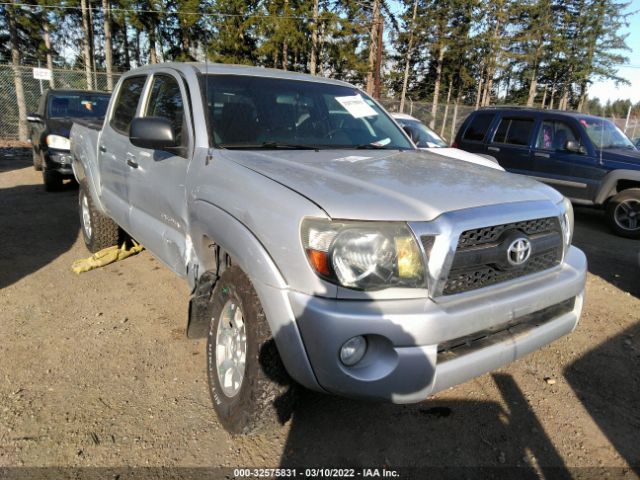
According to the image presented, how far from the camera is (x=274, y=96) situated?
3.13m

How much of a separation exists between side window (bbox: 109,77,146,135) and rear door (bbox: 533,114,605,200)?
6689mm

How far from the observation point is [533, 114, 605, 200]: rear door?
7.52 metres

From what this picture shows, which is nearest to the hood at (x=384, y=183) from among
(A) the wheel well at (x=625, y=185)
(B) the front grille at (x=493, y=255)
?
(B) the front grille at (x=493, y=255)

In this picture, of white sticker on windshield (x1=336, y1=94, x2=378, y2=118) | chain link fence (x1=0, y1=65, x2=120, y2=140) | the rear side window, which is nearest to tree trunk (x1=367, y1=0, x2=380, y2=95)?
chain link fence (x1=0, y1=65, x2=120, y2=140)

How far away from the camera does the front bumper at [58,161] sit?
7.91 meters

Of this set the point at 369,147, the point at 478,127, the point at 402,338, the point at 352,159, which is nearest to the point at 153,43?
the point at 478,127

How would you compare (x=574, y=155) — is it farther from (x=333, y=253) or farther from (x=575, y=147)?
(x=333, y=253)

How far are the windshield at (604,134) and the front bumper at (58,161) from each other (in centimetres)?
871

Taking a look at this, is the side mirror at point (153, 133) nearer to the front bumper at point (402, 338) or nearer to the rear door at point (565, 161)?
the front bumper at point (402, 338)

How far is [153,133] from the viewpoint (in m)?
2.65

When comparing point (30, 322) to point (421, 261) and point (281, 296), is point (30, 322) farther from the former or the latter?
point (421, 261)

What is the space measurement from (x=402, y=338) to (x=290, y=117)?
181 centimetres

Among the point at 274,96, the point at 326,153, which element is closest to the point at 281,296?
the point at 326,153

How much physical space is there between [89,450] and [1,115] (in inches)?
741
